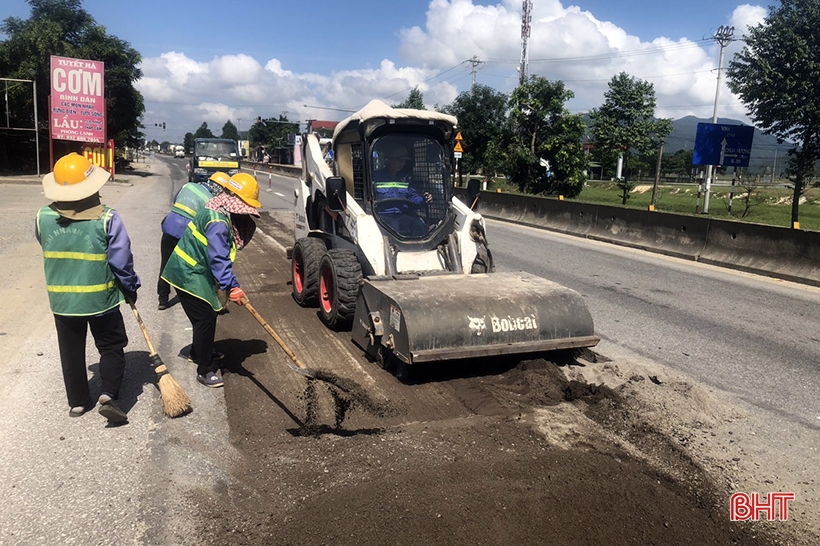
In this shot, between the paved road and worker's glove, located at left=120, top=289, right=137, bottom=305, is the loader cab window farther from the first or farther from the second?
worker's glove, located at left=120, top=289, right=137, bottom=305

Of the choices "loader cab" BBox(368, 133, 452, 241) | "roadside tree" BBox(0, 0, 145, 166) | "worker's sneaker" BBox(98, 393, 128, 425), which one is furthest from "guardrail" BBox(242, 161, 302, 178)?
"worker's sneaker" BBox(98, 393, 128, 425)

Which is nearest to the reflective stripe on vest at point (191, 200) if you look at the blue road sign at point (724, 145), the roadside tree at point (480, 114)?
the blue road sign at point (724, 145)

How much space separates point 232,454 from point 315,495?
2.58ft

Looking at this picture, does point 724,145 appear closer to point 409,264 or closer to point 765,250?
point 765,250

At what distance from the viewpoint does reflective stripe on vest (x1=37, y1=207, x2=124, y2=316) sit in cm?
434

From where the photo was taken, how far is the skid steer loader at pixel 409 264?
17.4ft

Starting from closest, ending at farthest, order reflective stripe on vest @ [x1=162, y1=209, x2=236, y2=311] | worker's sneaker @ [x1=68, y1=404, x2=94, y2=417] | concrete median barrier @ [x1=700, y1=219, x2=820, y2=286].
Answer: worker's sneaker @ [x1=68, y1=404, x2=94, y2=417] < reflective stripe on vest @ [x1=162, y1=209, x2=236, y2=311] < concrete median barrier @ [x1=700, y1=219, x2=820, y2=286]

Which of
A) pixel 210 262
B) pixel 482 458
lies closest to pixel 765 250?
pixel 482 458

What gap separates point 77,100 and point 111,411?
94.9ft

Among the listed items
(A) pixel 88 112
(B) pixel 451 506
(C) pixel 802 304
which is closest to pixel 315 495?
(B) pixel 451 506

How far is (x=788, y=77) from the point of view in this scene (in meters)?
16.0

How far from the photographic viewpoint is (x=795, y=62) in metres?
15.8

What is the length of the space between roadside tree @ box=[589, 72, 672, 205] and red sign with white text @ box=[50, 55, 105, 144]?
73.0 feet

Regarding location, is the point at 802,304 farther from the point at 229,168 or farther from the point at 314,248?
the point at 229,168
